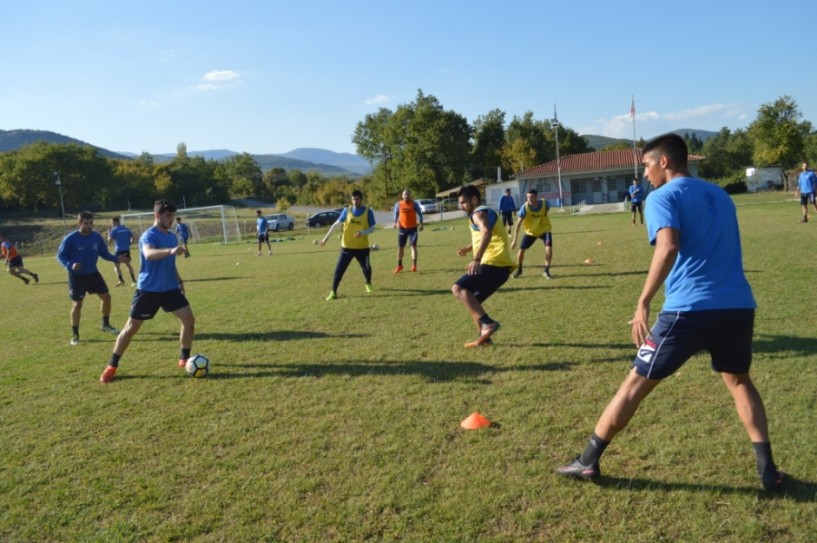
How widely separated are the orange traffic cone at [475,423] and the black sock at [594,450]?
42.3 inches

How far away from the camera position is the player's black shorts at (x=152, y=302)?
6539mm

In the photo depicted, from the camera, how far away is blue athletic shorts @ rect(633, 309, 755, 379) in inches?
129

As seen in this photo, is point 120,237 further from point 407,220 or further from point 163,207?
point 163,207

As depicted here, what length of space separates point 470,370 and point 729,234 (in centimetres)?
332

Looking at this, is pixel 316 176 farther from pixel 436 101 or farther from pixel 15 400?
pixel 15 400

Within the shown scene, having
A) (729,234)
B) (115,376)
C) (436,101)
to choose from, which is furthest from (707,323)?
(436,101)

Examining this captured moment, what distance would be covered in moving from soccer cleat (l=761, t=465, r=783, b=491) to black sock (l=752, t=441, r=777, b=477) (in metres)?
0.02

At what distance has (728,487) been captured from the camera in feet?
11.4

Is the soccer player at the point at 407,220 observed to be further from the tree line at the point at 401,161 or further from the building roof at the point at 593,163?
the tree line at the point at 401,161

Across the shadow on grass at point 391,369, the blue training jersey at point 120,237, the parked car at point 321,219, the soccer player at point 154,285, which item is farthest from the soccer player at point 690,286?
the parked car at point 321,219

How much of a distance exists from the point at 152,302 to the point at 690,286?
18.7ft

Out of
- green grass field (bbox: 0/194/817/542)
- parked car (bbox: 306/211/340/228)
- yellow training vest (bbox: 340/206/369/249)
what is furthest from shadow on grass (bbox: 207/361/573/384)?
parked car (bbox: 306/211/340/228)

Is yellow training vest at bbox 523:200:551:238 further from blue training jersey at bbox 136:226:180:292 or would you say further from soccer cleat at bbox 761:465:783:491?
soccer cleat at bbox 761:465:783:491

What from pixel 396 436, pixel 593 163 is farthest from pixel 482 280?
pixel 593 163
